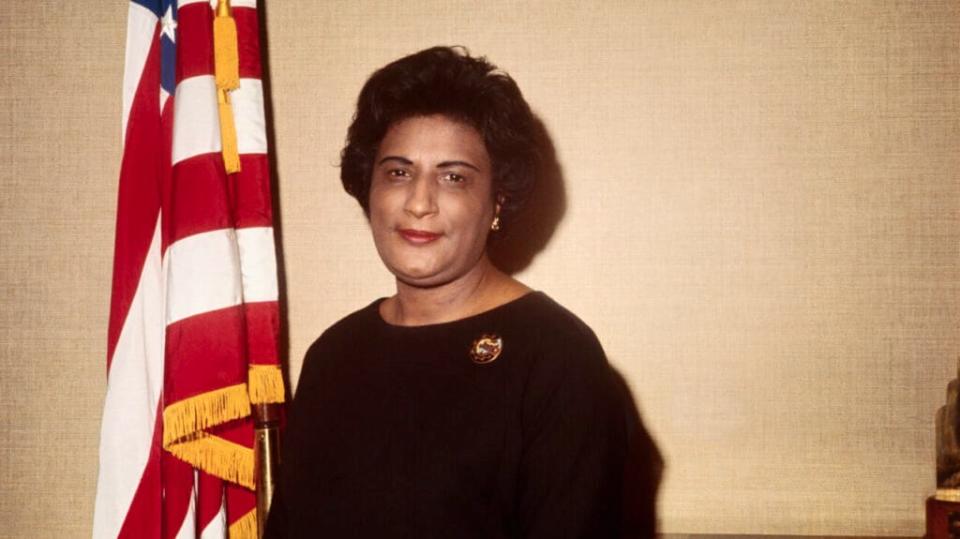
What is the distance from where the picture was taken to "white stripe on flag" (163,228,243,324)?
1854 mm

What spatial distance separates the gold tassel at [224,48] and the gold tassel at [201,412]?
750mm

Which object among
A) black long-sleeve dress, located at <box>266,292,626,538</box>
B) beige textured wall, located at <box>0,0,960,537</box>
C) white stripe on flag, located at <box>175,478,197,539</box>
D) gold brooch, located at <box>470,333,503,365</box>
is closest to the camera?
black long-sleeve dress, located at <box>266,292,626,538</box>

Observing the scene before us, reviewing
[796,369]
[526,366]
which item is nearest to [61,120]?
[526,366]

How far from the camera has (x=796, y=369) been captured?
2195mm

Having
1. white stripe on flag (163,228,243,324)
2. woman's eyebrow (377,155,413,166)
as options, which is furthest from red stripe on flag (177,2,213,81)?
woman's eyebrow (377,155,413,166)

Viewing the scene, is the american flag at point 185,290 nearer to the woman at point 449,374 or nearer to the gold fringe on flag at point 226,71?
the gold fringe on flag at point 226,71

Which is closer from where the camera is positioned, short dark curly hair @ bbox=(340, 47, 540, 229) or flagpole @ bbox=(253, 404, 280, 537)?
short dark curly hair @ bbox=(340, 47, 540, 229)

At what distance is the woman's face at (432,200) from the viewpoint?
152 centimetres

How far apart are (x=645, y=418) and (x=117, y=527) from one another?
1.39 metres

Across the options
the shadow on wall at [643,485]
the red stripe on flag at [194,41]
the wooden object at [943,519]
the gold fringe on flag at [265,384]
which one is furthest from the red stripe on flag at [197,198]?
the wooden object at [943,519]

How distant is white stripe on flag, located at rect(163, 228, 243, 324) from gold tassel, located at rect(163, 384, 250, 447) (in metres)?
0.20

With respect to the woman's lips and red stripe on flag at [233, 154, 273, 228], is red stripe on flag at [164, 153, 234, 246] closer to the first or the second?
red stripe on flag at [233, 154, 273, 228]

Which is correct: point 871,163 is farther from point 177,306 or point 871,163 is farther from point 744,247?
point 177,306

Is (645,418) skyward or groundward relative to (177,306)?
groundward
